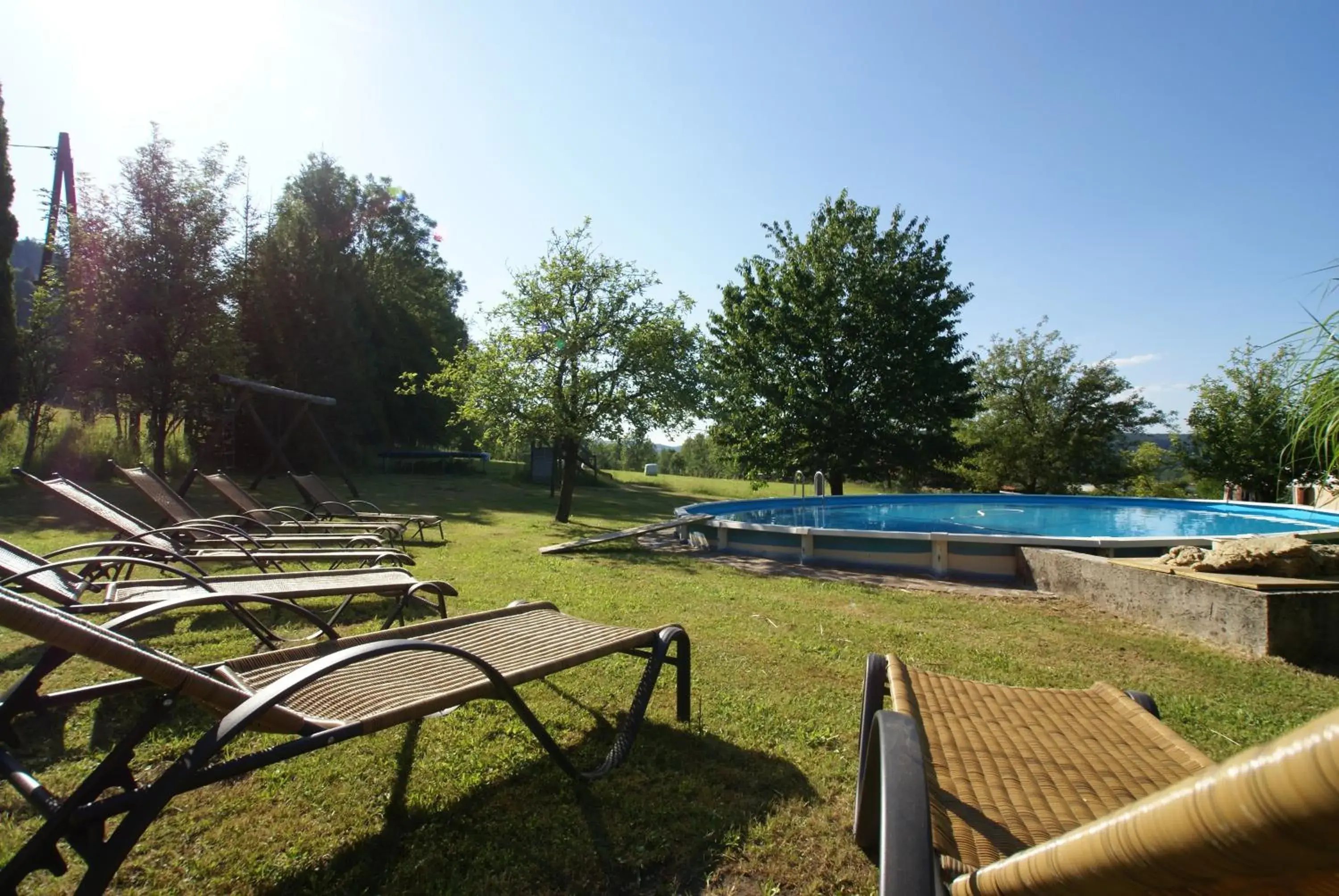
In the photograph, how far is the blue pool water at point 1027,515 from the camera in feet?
39.3

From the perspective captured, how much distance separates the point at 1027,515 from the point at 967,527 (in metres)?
3.49

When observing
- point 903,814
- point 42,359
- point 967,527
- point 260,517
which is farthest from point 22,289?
point 903,814

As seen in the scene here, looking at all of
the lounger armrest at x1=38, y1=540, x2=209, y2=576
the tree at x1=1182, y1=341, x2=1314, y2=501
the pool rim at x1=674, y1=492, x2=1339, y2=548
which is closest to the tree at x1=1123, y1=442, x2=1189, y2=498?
the tree at x1=1182, y1=341, x2=1314, y2=501

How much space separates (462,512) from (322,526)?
623 cm

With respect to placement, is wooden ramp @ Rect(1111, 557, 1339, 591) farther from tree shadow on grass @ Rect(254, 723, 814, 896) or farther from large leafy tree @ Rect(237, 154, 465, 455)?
large leafy tree @ Rect(237, 154, 465, 455)

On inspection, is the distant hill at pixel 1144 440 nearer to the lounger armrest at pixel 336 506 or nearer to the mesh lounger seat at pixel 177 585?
the lounger armrest at pixel 336 506

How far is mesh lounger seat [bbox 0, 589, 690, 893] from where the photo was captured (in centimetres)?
168

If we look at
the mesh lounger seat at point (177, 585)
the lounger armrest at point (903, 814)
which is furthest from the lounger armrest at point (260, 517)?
the lounger armrest at point (903, 814)

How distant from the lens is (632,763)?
2932mm

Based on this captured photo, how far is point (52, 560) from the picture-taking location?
614cm

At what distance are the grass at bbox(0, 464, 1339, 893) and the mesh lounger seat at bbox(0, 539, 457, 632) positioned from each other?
0.45m

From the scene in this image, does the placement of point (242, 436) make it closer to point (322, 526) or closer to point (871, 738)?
point (322, 526)

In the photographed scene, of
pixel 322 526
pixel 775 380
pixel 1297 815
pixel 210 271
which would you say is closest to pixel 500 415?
pixel 322 526

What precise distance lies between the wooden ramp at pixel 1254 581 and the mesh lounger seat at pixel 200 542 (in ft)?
20.3
